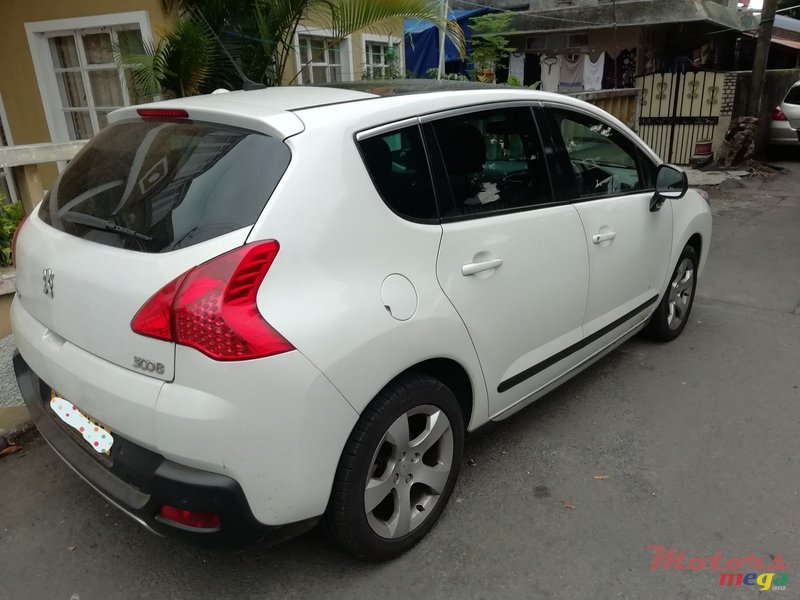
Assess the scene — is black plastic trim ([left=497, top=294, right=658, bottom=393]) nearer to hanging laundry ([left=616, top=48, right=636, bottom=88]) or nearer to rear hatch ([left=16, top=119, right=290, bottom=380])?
rear hatch ([left=16, top=119, right=290, bottom=380])

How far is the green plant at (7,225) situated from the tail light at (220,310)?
116 inches

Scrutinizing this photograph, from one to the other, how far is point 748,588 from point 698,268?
110 inches

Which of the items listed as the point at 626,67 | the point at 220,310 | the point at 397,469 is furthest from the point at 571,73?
the point at 220,310

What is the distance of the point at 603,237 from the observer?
3270 millimetres

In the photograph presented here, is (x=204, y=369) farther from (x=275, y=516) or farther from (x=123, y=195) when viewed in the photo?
(x=123, y=195)

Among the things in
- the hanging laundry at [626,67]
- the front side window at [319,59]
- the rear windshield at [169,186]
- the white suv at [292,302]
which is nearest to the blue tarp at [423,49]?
the front side window at [319,59]

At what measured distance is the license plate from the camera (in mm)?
2143

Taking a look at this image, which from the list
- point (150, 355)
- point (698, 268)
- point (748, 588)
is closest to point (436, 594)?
point (748, 588)

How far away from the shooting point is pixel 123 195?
89.8 inches

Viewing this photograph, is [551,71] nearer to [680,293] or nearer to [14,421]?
[680,293]

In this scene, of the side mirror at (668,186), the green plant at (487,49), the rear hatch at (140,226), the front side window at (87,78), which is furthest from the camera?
the green plant at (487,49)

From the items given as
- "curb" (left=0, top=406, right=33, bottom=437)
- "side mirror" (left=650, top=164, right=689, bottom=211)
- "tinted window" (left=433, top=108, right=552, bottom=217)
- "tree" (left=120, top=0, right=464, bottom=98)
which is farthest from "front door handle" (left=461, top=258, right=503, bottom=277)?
"tree" (left=120, top=0, right=464, bottom=98)

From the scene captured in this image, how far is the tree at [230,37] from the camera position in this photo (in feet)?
17.6

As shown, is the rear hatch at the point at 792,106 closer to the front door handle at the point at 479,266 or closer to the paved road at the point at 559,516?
the paved road at the point at 559,516
